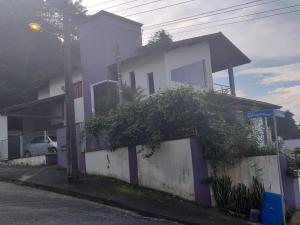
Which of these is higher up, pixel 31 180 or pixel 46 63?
pixel 46 63

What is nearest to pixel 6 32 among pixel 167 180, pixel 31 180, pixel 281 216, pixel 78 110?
pixel 78 110

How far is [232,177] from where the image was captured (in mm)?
13875

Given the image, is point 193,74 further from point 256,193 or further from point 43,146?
point 256,193

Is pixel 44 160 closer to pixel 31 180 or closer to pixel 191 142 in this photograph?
pixel 31 180

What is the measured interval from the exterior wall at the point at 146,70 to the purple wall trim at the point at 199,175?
8329 millimetres

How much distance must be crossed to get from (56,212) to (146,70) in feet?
41.9

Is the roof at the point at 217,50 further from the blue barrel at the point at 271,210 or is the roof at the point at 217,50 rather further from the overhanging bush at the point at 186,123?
the blue barrel at the point at 271,210

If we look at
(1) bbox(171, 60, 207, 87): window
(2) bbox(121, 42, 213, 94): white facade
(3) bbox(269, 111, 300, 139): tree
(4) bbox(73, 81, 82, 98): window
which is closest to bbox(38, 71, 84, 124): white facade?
(4) bbox(73, 81, 82, 98): window

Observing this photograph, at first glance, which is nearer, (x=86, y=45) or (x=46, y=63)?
(x=86, y=45)

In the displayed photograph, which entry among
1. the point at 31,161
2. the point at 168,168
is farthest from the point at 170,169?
the point at 31,161

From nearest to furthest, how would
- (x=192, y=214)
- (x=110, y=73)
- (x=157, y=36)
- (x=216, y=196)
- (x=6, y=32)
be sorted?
(x=192, y=214), (x=216, y=196), (x=110, y=73), (x=157, y=36), (x=6, y=32)

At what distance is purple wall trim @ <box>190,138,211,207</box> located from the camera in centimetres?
1336

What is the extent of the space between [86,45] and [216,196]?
1438cm

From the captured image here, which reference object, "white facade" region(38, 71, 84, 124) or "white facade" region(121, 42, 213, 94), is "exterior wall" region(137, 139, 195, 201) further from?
"white facade" region(38, 71, 84, 124)
